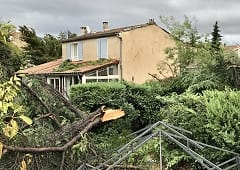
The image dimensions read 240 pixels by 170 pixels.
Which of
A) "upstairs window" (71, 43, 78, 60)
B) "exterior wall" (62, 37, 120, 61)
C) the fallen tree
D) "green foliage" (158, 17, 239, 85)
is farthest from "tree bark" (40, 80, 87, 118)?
A: "upstairs window" (71, 43, 78, 60)

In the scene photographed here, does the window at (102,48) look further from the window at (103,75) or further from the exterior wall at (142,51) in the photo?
the exterior wall at (142,51)

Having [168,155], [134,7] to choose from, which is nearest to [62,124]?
[168,155]

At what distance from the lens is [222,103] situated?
701cm

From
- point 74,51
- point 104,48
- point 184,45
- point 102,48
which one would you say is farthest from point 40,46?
point 184,45

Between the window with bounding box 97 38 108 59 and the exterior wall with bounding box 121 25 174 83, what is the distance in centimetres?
186

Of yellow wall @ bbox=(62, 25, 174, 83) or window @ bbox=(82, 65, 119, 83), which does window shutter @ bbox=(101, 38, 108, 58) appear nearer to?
yellow wall @ bbox=(62, 25, 174, 83)

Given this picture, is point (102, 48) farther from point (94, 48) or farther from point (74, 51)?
point (74, 51)

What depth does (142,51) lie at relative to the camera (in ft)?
97.7

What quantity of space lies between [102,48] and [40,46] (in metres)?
10.5

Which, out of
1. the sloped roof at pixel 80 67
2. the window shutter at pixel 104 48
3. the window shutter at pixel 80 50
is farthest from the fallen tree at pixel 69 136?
the window shutter at pixel 80 50

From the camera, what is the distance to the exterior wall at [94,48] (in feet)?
→ 94.0

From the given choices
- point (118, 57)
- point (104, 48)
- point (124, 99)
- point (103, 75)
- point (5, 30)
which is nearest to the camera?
point (5, 30)

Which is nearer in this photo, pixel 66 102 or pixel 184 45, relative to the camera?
pixel 66 102

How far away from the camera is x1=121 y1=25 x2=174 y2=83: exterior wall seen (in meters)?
28.7
